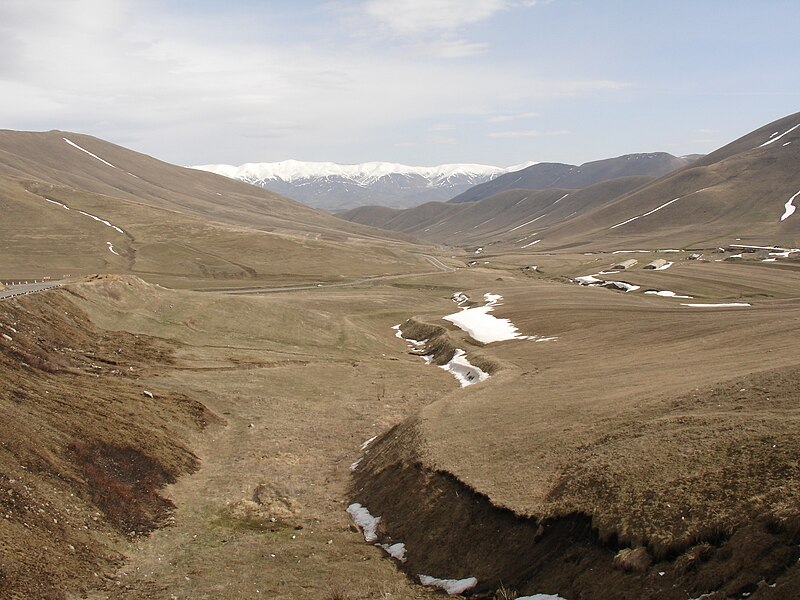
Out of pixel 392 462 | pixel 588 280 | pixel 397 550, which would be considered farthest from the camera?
pixel 588 280

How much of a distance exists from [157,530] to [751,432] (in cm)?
2099

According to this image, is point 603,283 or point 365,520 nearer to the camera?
point 365,520

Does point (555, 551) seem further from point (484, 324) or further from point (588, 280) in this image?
point (588, 280)

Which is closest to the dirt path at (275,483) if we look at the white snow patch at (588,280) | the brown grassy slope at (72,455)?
the brown grassy slope at (72,455)

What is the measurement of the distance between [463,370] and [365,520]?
107 feet

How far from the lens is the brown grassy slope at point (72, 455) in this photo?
1812 cm

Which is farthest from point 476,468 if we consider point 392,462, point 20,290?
point 20,290

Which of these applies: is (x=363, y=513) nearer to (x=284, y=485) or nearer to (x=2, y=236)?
(x=284, y=485)

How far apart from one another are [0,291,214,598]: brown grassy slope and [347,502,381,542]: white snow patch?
7.61 metres

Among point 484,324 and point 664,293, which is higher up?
point 664,293

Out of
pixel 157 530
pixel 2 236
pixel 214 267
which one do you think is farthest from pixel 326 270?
pixel 157 530

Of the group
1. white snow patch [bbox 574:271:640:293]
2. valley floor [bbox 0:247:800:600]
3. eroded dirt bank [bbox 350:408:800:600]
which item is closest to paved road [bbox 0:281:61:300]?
valley floor [bbox 0:247:800:600]

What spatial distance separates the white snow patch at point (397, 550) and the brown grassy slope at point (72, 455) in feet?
28.8

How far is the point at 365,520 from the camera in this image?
25.5 meters
